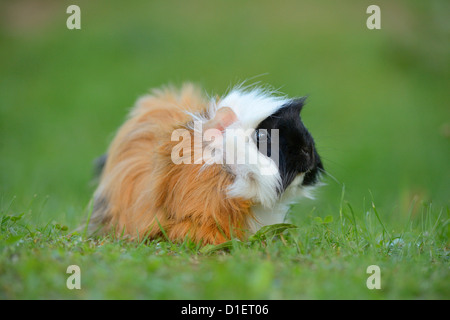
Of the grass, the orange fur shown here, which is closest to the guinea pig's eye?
the orange fur

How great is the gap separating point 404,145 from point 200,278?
5.96m

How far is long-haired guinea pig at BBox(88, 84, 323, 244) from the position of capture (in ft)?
8.60

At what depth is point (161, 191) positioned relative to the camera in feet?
9.37

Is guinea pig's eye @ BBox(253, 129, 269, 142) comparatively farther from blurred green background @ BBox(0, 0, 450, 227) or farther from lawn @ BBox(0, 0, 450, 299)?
blurred green background @ BBox(0, 0, 450, 227)

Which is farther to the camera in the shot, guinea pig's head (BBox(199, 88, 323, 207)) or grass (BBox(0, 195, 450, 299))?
guinea pig's head (BBox(199, 88, 323, 207))

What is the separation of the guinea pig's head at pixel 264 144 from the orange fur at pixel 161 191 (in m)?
0.11

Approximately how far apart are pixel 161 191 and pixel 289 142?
0.82 meters

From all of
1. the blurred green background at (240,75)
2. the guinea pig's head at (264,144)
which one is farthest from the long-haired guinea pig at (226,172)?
the blurred green background at (240,75)

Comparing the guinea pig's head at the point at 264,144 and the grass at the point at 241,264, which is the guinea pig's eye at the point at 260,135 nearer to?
the guinea pig's head at the point at 264,144

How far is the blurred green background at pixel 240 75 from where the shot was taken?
Result: 656 centimetres

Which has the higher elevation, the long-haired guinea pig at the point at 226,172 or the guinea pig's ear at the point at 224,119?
the guinea pig's ear at the point at 224,119

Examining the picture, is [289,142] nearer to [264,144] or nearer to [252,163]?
[264,144]

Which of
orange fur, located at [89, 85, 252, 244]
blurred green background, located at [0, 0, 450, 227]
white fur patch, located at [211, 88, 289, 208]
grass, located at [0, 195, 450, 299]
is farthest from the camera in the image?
blurred green background, located at [0, 0, 450, 227]
